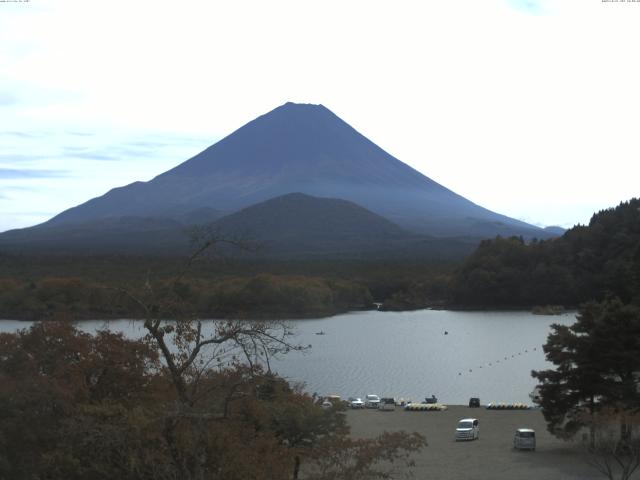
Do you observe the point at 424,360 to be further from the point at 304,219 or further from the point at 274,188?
the point at 274,188

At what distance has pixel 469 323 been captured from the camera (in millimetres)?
39750

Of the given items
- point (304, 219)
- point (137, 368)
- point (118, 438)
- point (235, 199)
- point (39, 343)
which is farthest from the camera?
point (235, 199)

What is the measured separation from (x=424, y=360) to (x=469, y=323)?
40.3 ft

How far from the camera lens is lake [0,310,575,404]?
22562 mm

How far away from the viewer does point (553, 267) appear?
152ft

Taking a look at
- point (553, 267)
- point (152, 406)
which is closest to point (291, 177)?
point (553, 267)

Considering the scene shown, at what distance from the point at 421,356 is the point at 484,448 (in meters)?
15.1

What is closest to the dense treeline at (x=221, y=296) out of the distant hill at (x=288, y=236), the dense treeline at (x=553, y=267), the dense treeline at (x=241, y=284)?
the dense treeline at (x=241, y=284)

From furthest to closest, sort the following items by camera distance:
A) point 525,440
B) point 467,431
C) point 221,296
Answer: point 221,296 → point 467,431 → point 525,440

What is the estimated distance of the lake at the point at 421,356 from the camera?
2256 cm

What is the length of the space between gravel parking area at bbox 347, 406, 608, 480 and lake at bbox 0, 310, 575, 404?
6.84 feet

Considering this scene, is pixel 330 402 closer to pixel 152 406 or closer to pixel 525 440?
pixel 525 440

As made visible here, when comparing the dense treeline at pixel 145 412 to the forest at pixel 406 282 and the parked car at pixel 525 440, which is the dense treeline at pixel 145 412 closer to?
the parked car at pixel 525 440

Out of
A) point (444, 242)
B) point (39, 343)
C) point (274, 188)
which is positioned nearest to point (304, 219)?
point (444, 242)
